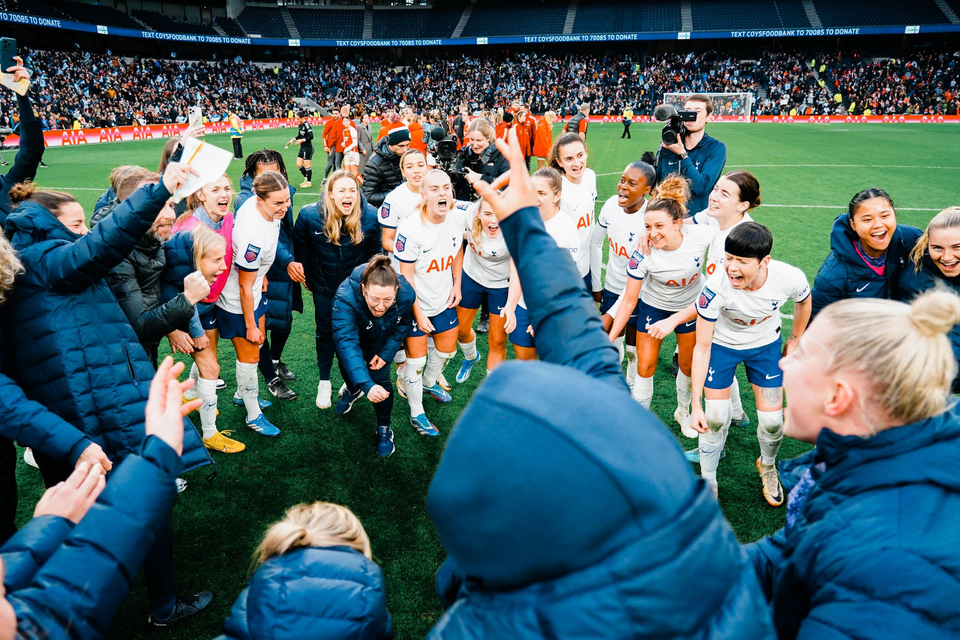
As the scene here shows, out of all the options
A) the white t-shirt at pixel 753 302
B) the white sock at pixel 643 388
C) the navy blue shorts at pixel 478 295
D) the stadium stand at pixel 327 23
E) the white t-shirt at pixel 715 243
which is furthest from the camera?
the stadium stand at pixel 327 23

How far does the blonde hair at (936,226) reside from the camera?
10.5ft

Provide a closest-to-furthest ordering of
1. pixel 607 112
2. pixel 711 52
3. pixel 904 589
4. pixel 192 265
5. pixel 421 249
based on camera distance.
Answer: pixel 904 589 < pixel 192 265 < pixel 421 249 < pixel 607 112 < pixel 711 52

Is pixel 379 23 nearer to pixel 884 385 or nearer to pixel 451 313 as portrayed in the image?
pixel 451 313

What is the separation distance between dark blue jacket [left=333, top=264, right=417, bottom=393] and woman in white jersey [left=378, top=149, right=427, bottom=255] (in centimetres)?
95

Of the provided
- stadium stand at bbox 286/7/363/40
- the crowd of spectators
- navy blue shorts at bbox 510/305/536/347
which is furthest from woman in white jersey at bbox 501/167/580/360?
stadium stand at bbox 286/7/363/40

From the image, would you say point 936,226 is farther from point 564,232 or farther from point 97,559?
point 97,559

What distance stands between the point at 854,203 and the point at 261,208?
4097mm

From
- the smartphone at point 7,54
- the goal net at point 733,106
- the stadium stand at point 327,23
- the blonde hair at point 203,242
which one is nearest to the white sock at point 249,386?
the blonde hair at point 203,242

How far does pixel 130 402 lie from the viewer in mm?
2625

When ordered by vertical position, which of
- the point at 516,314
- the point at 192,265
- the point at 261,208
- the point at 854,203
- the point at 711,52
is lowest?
the point at 516,314

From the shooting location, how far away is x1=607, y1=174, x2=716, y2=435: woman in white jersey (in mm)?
4121

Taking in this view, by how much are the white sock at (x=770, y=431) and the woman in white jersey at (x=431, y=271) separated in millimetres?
2448

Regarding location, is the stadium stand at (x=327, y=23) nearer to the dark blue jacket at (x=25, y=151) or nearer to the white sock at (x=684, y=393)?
the dark blue jacket at (x=25, y=151)

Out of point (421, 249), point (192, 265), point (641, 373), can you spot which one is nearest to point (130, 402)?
point (192, 265)
